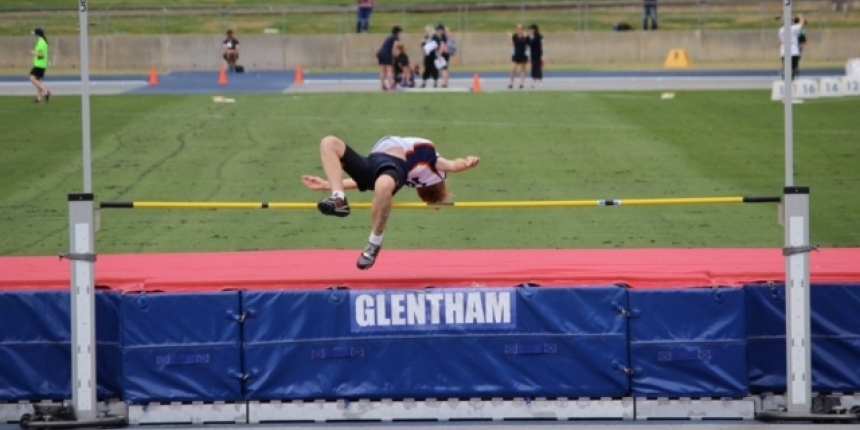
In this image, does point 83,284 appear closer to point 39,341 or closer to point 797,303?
point 39,341

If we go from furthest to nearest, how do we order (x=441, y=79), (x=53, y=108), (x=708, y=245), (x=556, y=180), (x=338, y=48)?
(x=338, y=48), (x=441, y=79), (x=53, y=108), (x=556, y=180), (x=708, y=245)

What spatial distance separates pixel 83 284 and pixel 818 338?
5.90m

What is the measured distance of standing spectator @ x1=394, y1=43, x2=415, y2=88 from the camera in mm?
39219

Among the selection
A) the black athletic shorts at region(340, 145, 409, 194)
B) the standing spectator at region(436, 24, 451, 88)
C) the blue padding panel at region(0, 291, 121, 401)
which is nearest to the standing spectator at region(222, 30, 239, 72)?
the standing spectator at region(436, 24, 451, 88)

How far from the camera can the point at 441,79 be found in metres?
44.5

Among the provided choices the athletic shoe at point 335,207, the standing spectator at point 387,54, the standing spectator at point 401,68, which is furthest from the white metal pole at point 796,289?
the standing spectator at point 401,68

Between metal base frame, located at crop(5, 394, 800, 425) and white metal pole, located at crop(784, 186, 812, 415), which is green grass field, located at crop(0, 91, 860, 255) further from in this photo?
white metal pole, located at crop(784, 186, 812, 415)

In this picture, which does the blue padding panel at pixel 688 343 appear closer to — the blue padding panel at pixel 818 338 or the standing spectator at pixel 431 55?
the blue padding panel at pixel 818 338

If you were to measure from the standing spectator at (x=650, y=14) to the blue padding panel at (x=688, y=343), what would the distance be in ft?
142

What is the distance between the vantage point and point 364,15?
5272 cm

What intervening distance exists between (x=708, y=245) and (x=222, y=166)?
422 inches

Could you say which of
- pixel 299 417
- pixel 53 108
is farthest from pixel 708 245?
pixel 53 108

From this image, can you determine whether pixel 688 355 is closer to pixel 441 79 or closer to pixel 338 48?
pixel 441 79

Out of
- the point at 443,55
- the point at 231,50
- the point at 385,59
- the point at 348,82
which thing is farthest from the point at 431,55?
the point at 231,50
